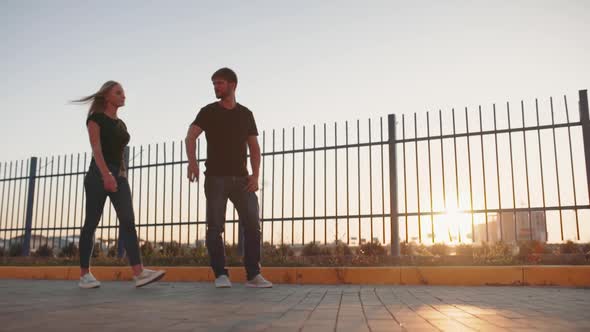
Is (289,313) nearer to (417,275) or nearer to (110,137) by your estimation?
(110,137)

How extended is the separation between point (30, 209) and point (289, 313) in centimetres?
1096

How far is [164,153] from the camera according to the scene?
10.5 metres

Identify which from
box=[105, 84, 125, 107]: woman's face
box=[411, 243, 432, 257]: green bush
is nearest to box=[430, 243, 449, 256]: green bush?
box=[411, 243, 432, 257]: green bush

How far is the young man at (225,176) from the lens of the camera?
484 centimetres

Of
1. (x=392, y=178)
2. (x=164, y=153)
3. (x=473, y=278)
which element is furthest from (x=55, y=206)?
(x=473, y=278)

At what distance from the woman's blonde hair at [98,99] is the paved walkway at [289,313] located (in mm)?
1748

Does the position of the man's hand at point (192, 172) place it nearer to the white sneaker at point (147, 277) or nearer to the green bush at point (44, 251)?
the white sneaker at point (147, 277)

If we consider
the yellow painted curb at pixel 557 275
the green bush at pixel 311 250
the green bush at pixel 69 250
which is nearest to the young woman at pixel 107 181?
the yellow painted curb at pixel 557 275

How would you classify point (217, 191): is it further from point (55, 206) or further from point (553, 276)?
point (55, 206)

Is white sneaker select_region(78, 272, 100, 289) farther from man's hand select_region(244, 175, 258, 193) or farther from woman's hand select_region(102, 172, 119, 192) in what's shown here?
man's hand select_region(244, 175, 258, 193)

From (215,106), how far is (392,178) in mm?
3806

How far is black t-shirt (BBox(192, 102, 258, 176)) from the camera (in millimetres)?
4906

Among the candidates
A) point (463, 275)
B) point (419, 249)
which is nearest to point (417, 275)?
point (463, 275)

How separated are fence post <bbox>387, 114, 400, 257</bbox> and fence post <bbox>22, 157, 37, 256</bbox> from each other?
328 inches
